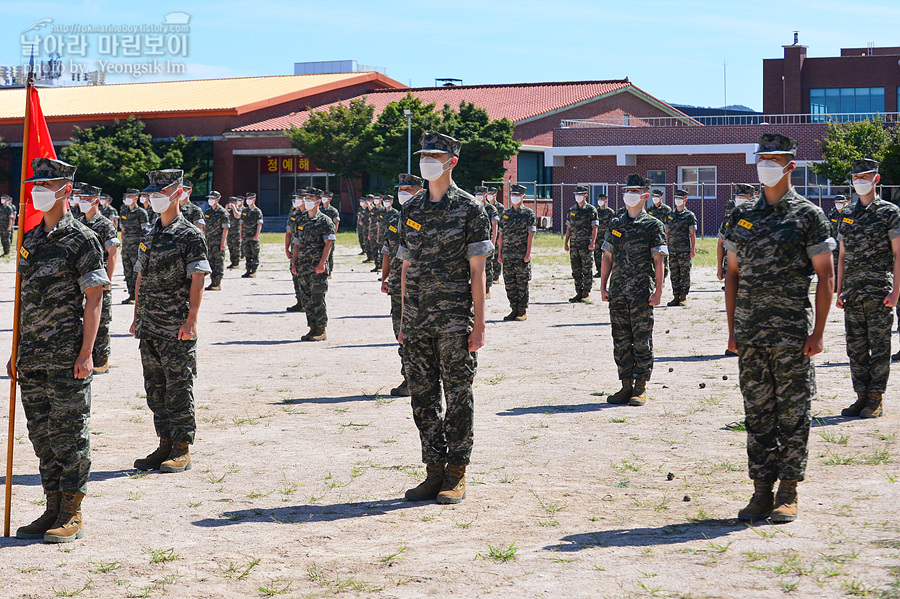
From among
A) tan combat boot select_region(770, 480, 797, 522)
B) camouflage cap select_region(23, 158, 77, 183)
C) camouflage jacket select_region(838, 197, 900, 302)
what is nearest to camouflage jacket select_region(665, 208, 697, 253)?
camouflage jacket select_region(838, 197, 900, 302)

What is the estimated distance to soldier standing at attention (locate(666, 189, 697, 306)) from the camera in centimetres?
1880

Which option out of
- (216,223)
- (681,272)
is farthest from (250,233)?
(681,272)

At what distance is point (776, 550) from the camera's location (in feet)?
17.7

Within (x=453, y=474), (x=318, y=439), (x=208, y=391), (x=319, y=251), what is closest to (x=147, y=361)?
(x=318, y=439)

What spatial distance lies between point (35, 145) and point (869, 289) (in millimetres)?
6757

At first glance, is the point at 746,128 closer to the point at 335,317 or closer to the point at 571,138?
the point at 571,138

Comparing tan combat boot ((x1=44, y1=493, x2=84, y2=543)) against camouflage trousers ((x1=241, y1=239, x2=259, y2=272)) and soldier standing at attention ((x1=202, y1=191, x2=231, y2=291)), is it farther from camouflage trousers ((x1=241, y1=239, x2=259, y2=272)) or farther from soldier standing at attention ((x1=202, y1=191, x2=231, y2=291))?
camouflage trousers ((x1=241, y1=239, x2=259, y2=272))

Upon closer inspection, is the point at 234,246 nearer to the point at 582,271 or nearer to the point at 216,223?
the point at 216,223

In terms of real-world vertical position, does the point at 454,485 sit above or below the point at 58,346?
below

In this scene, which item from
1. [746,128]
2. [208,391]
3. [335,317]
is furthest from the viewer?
[746,128]

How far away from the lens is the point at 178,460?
24.2 ft

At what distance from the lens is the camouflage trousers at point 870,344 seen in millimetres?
8891

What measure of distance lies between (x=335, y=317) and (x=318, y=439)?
9.33m

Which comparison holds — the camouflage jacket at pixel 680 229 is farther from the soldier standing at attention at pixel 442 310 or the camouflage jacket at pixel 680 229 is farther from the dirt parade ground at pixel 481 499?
the soldier standing at attention at pixel 442 310
